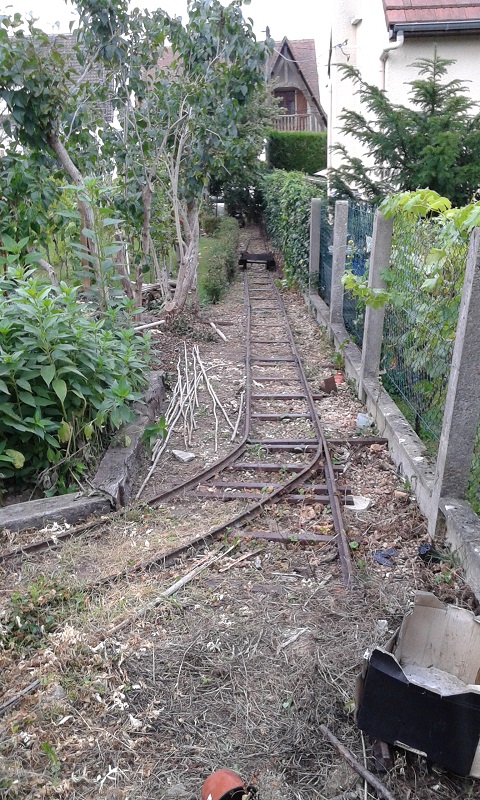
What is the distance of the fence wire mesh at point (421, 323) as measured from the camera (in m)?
4.54

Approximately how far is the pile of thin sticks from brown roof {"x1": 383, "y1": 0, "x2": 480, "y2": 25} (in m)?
7.28

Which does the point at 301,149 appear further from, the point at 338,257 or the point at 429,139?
the point at 429,139

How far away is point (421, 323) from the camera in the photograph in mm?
5074

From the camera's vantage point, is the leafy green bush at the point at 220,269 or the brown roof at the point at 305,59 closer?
the leafy green bush at the point at 220,269

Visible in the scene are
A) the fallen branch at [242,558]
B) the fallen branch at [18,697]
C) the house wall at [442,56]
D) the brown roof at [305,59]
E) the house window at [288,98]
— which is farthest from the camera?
the house window at [288,98]

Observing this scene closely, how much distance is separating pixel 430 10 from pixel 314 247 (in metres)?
4.40

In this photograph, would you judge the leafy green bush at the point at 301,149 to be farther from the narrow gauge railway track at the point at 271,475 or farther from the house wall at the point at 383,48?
the narrow gauge railway track at the point at 271,475

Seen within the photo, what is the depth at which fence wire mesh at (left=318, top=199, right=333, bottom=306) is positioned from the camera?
11.2 metres

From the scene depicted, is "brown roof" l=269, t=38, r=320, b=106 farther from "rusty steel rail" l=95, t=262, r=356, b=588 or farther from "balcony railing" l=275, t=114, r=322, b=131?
"rusty steel rail" l=95, t=262, r=356, b=588

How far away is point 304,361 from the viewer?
922 centimetres

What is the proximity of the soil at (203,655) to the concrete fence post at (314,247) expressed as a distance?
798cm

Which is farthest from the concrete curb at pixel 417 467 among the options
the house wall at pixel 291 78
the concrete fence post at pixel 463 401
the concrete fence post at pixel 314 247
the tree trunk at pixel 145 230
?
the house wall at pixel 291 78

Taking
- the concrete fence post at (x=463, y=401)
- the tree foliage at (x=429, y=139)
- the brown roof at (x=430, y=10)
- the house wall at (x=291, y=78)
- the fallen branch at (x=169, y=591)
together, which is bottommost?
the fallen branch at (x=169, y=591)

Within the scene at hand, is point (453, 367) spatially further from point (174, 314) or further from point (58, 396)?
point (174, 314)
